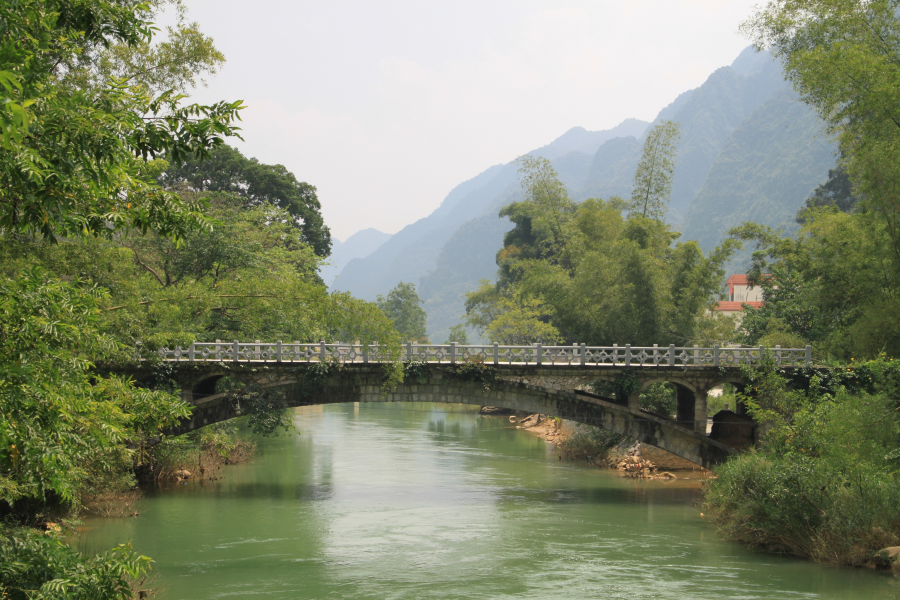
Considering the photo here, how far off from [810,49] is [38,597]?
29534 mm

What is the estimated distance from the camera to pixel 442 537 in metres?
22.5

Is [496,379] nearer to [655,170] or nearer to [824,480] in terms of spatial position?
[824,480]

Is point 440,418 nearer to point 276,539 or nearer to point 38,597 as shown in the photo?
point 276,539

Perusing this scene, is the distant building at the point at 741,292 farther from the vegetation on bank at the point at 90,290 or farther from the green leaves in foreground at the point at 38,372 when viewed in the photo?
the green leaves in foreground at the point at 38,372

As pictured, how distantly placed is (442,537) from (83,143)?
58.3ft

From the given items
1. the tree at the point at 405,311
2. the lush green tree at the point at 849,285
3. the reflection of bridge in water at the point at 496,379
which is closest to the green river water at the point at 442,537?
the reflection of bridge in water at the point at 496,379

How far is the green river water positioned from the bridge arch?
7.77 ft

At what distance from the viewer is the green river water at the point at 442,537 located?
59.0 ft

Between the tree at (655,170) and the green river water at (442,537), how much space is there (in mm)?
21283

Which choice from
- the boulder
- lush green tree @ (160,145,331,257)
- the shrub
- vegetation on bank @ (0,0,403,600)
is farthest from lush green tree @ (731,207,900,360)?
lush green tree @ (160,145,331,257)

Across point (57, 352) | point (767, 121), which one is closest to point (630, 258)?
point (57, 352)

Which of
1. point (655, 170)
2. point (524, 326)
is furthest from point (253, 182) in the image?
point (655, 170)

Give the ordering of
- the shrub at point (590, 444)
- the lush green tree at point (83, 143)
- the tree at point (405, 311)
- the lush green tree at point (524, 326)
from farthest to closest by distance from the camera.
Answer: the tree at point (405, 311) < the lush green tree at point (524, 326) < the shrub at point (590, 444) < the lush green tree at point (83, 143)

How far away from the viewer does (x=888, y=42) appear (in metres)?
25.2
